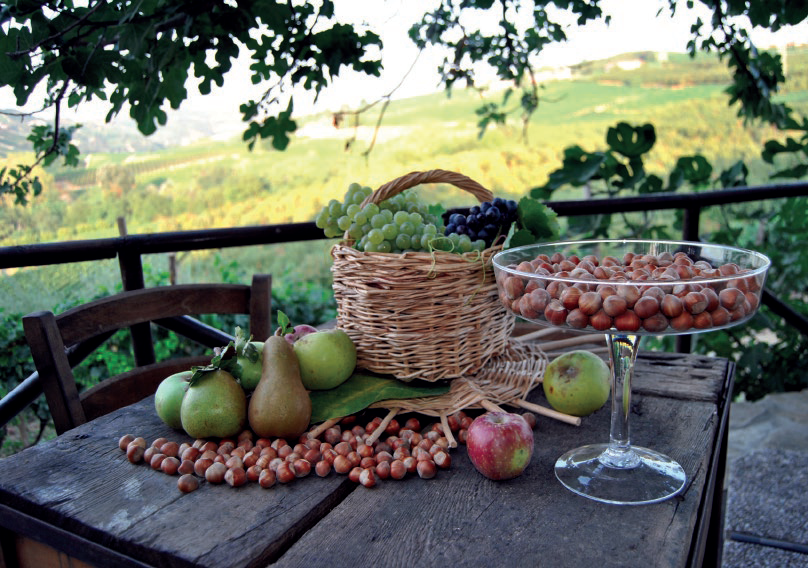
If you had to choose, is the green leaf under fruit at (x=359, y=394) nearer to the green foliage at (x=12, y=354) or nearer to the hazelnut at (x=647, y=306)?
the hazelnut at (x=647, y=306)

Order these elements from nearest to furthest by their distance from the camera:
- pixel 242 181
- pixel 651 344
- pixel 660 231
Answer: pixel 660 231 < pixel 651 344 < pixel 242 181

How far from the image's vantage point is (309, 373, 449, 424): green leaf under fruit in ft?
3.26

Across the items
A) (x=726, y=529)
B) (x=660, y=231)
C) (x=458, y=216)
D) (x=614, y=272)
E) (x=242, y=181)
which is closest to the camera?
(x=614, y=272)

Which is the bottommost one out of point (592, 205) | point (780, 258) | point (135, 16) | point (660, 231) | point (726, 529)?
point (726, 529)

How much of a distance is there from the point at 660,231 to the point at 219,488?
2751mm

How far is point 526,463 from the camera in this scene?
835mm

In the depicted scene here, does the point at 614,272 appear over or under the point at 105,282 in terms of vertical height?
over

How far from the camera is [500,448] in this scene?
0.80 metres

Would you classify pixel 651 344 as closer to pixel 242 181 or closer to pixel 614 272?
pixel 614 272

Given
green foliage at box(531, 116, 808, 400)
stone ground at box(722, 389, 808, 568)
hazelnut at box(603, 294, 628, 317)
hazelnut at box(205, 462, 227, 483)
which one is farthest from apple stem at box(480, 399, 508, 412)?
green foliage at box(531, 116, 808, 400)

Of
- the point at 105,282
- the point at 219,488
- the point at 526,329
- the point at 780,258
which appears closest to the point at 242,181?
the point at 105,282

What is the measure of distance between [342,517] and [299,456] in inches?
6.3

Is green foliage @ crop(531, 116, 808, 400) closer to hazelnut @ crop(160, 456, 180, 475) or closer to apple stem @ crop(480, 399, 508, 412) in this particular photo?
apple stem @ crop(480, 399, 508, 412)

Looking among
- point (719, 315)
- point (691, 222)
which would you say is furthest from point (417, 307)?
point (691, 222)
